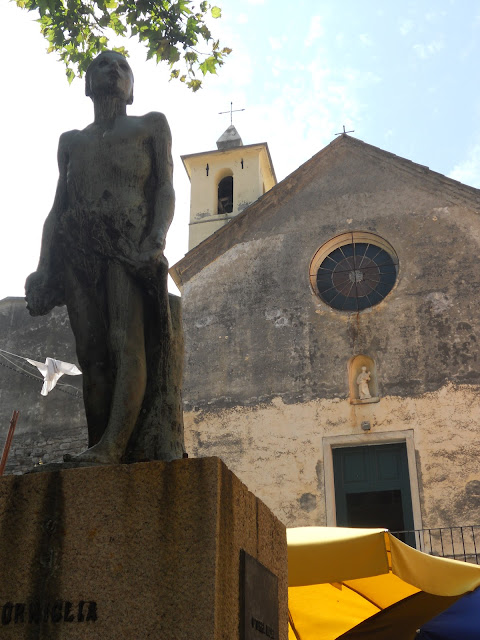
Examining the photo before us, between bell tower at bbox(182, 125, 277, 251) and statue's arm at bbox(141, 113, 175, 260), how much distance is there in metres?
22.3

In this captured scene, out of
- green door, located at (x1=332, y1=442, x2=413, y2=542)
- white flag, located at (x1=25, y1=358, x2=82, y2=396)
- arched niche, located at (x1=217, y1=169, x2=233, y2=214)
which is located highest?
arched niche, located at (x1=217, y1=169, x2=233, y2=214)

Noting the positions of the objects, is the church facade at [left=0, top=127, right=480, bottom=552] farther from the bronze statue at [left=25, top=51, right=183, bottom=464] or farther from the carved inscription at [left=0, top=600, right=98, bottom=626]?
the carved inscription at [left=0, top=600, right=98, bottom=626]

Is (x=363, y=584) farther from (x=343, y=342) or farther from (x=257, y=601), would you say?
(x=343, y=342)

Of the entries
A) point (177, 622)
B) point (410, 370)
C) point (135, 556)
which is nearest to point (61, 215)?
point (135, 556)

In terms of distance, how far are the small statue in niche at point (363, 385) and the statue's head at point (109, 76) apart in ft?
29.2

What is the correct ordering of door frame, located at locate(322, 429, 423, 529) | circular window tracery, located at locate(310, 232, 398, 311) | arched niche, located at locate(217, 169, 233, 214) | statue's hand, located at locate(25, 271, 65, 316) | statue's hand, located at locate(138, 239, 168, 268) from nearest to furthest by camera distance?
statue's hand, located at locate(138, 239, 168, 268)
statue's hand, located at locate(25, 271, 65, 316)
door frame, located at locate(322, 429, 423, 529)
circular window tracery, located at locate(310, 232, 398, 311)
arched niche, located at locate(217, 169, 233, 214)

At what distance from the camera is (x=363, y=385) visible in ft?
40.1

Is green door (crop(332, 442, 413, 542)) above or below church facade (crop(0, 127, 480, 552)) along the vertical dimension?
below

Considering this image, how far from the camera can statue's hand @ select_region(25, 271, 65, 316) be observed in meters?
3.80

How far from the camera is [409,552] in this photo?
6156mm

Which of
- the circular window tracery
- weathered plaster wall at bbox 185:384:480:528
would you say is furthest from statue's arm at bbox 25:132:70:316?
the circular window tracery

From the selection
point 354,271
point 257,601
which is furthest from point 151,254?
point 354,271

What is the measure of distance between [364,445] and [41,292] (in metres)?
9.08

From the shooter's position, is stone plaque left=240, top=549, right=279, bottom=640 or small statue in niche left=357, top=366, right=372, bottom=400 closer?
stone plaque left=240, top=549, right=279, bottom=640
